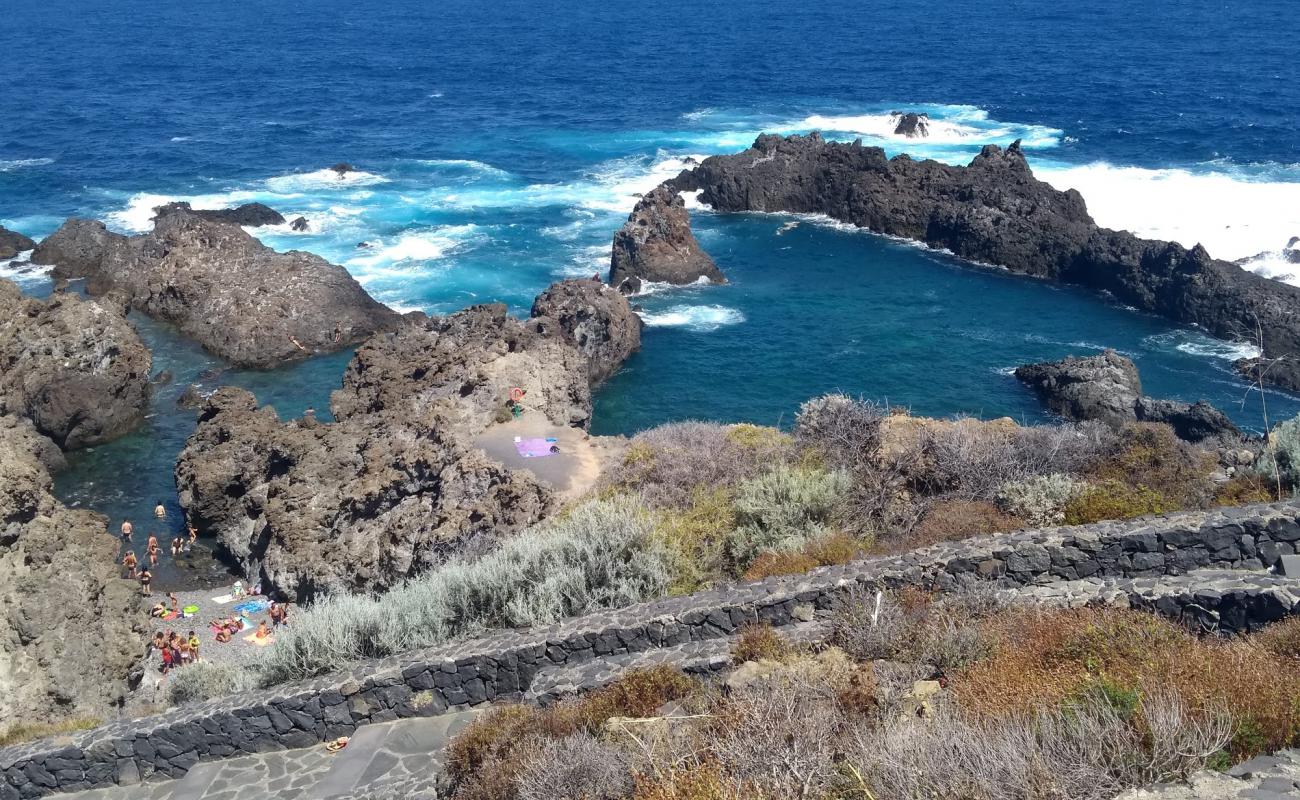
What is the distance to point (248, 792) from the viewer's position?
36.7ft

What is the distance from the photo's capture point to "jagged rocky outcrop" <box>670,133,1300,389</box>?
37.0 metres

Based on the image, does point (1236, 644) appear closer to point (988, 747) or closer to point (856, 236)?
point (988, 747)

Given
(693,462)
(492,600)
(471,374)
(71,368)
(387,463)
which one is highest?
(492,600)

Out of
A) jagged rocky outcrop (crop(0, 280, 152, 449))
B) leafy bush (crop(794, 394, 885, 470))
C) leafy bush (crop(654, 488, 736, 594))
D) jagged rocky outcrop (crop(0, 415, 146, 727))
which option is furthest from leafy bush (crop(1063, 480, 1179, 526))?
jagged rocky outcrop (crop(0, 280, 152, 449))

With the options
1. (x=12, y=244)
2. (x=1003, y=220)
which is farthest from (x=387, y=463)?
(x=1003, y=220)

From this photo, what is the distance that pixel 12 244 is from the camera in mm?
43562

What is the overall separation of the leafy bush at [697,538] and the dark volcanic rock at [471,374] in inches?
331

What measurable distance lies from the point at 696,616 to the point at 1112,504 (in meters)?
5.79

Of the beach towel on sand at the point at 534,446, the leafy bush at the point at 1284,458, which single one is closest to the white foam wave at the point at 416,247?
the beach towel on sand at the point at 534,446

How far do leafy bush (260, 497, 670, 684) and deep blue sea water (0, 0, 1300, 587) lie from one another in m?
16.6

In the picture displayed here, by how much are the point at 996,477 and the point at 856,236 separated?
34.6 metres

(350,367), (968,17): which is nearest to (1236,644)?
(350,367)

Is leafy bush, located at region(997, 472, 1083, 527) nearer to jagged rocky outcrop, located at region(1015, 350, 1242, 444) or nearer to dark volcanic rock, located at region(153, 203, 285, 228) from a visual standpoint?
jagged rocky outcrop, located at region(1015, 350, 1242, 444)

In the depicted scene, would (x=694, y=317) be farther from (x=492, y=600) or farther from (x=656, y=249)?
(x=492, y=600)
